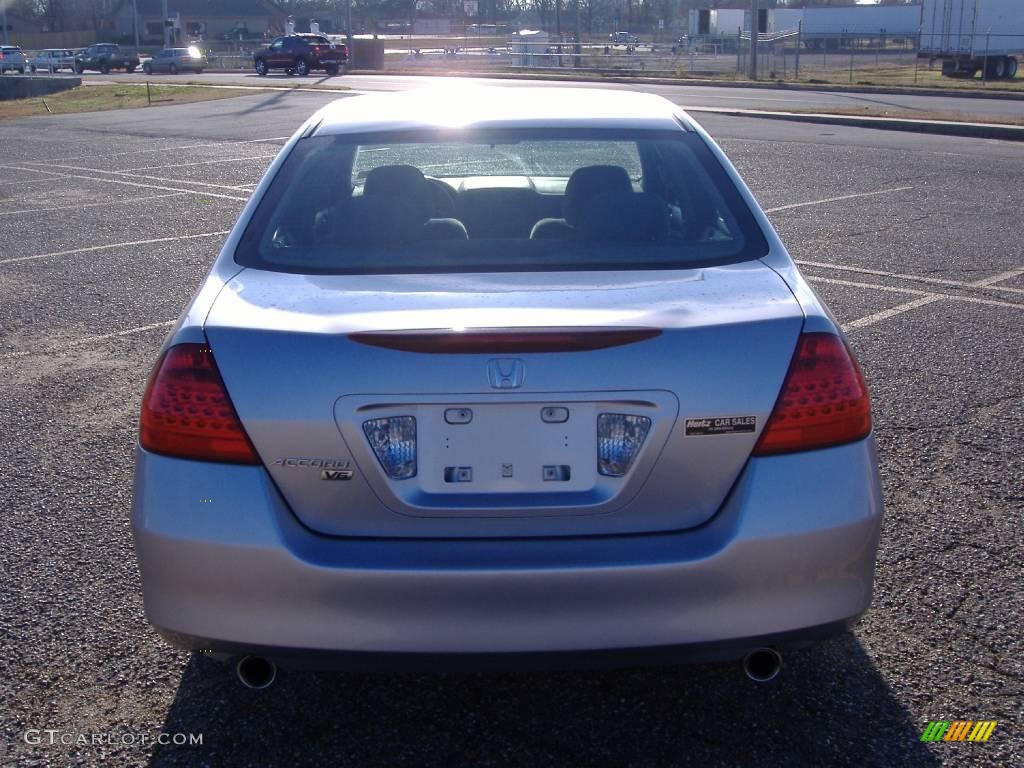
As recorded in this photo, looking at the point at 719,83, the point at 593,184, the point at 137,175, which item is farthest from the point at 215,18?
the point at 593,184

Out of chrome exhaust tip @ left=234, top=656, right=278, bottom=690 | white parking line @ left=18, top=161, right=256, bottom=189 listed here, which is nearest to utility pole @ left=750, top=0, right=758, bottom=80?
white parking line @ left=18, top=161, right=256, bottom=189

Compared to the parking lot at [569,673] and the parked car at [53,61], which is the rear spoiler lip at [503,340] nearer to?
the parking lot at [569,673]

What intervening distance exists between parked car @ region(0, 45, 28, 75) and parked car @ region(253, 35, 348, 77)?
17950mm

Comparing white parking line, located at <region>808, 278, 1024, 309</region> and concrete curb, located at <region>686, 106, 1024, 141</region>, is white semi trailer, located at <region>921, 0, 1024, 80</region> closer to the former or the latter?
concrete curb, located at <region>686, 106, 1024, 141</region>

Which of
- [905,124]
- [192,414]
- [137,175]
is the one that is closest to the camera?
[192,414]

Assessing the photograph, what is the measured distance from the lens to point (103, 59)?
6475 cm

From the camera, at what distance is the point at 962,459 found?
16.3ft

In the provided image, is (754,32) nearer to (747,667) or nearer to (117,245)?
(117,245)

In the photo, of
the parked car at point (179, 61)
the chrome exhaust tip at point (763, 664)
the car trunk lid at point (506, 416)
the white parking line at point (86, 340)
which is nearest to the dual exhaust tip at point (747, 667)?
the chrome exhaust tip at point (763, 664)

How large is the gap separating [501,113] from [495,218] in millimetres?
345

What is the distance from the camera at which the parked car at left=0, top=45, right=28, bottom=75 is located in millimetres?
60875

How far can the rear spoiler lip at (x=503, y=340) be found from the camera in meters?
2.60

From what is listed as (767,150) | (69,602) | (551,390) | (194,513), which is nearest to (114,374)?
(69,602)

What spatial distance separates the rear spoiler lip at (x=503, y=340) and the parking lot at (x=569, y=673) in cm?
107
